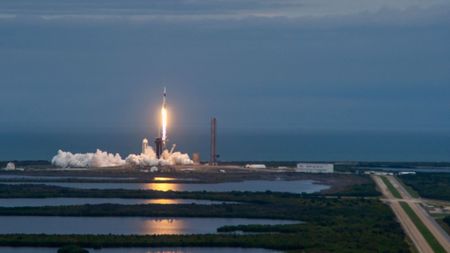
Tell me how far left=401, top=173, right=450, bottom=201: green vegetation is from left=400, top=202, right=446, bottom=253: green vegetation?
29.3 feet

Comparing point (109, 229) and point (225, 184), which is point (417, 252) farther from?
point (225, 184)

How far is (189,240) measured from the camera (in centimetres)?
7031

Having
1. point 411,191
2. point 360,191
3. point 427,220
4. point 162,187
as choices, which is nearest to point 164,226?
point 427,220

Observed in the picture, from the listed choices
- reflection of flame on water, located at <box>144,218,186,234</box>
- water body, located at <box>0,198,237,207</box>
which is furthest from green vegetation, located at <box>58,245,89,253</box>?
water body, located at <box>0,198,237,207</box>

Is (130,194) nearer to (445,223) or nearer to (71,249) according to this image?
(445,223)

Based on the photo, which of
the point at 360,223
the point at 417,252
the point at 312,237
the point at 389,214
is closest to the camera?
the point at 417,252

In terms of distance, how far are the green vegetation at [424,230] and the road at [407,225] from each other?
0.25 metres

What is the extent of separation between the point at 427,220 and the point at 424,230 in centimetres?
623

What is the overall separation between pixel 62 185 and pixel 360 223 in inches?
1430

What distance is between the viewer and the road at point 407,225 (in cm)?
6869

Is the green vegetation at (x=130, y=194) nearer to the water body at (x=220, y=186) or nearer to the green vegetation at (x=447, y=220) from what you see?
the water body at (x=220, y=186)

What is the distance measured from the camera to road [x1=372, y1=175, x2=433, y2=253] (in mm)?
68688

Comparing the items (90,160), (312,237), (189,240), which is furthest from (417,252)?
(90,160)

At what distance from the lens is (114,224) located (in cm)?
7888
